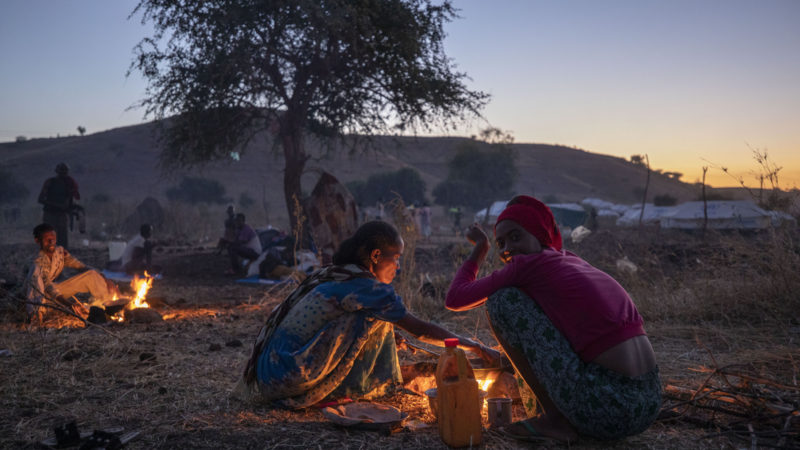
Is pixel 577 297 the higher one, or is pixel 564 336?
pixel 577 297

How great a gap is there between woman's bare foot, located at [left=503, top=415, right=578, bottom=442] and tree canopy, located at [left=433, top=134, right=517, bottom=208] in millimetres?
44046

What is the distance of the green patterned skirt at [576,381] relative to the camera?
2414 mm

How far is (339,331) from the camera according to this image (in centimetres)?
299

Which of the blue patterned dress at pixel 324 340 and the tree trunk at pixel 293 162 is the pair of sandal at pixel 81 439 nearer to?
the blue patterned dress at pixel 324 340

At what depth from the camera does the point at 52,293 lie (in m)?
5.92

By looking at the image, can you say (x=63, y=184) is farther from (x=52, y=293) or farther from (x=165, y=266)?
(x=52, y=293)

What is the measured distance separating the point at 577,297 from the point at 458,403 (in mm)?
702

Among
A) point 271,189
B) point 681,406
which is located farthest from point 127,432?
point 271,189

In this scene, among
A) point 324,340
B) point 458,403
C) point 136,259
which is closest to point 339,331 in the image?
point 324,340

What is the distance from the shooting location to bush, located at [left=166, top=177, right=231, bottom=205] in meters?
44.0

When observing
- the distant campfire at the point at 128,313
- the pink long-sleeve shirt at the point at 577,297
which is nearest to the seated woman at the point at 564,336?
the pink long-sleeve shirt at the point at 577,297

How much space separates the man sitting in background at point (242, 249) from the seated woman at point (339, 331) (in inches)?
298

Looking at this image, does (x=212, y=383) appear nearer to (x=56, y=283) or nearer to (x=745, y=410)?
(x=745, y=410)

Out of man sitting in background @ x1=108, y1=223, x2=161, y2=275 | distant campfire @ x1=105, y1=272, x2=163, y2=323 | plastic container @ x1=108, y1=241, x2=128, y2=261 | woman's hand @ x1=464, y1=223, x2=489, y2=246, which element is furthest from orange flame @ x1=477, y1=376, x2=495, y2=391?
plastic container @ x1=108, y1=241, x2=128, y2=261
